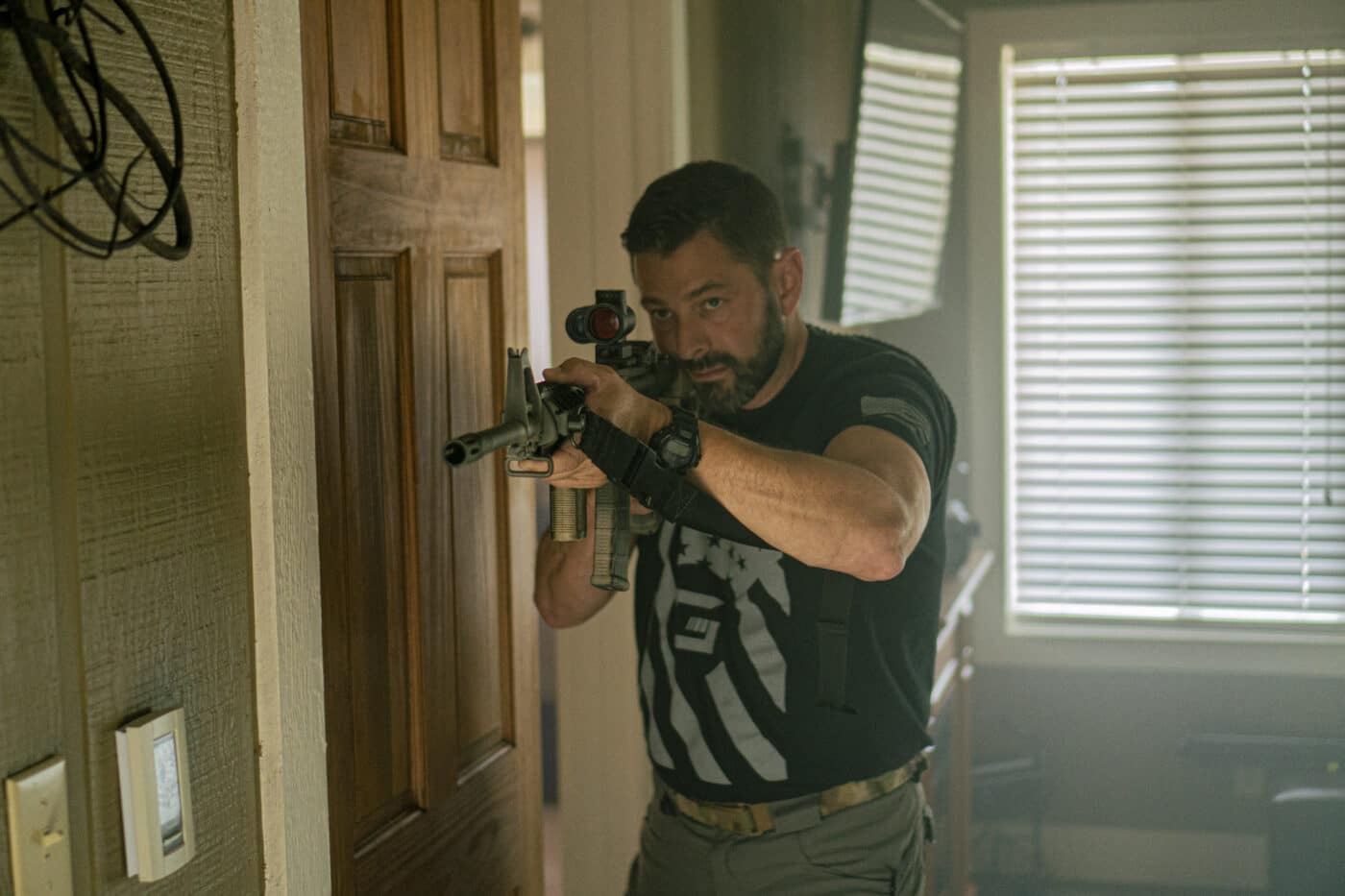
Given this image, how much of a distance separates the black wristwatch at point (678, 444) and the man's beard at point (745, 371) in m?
0.37

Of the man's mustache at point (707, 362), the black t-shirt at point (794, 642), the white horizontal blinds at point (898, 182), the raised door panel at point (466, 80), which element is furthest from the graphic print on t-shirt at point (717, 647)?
the white horizontal blinds at point (898, 182)

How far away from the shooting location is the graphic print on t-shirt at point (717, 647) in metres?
1.65

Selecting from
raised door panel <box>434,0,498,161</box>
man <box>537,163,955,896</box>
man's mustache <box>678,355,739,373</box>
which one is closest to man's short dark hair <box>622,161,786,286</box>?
man <box>537,163,955,896</box>

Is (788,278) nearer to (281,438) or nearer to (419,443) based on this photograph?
(419,443)

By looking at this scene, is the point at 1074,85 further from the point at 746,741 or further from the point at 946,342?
the point at 746,741

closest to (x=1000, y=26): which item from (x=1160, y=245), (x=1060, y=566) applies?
(x=1160, y=245)

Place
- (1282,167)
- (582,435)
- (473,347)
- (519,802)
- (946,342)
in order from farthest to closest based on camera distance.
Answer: (946,342) < (1282,167) < (519,802) < (473,347) < (582,435)

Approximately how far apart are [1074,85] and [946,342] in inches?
32.0

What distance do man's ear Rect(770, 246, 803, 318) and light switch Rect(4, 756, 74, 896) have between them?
107 centimetres

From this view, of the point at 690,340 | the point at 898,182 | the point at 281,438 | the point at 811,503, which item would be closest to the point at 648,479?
the point at 811,503

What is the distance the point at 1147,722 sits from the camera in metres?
3.80

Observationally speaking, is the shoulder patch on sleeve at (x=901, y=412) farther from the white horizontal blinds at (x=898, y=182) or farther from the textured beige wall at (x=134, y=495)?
the white horizontal blinds at (x=898, y=182)

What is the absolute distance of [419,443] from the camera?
148 cm

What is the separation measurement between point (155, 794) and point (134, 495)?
23 cm
